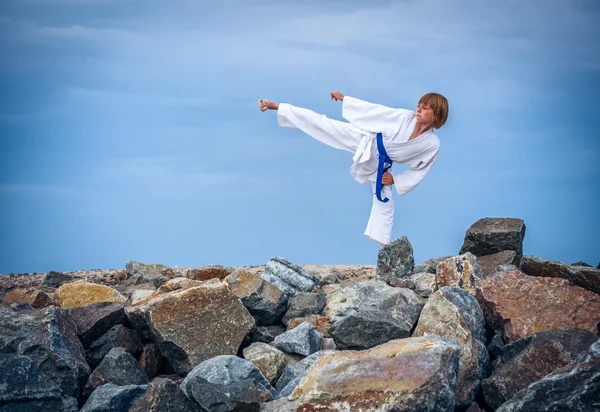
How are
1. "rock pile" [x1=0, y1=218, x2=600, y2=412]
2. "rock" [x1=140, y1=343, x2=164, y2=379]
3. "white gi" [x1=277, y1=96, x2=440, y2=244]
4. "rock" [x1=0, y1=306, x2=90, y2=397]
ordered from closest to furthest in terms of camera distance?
1. "rock pile" [x1=0, y1=218, x2=600, y2=412]
2. "rock" [x1=0, y1=306, x2=90, y2=397]
3. "rock" [x1=140, y1=343, x2=164, y2=379]
4. "white gi" [x1=277, y1=96, x2=440, y2=244]

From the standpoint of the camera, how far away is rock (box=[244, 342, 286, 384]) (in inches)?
295

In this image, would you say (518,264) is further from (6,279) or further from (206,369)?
(6,279)

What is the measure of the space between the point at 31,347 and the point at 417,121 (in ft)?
20.7

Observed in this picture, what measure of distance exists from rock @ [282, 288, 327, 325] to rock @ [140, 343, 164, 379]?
161 centimetres

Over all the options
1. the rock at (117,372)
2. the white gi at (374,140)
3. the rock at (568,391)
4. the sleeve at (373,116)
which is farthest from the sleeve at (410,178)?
the rock at (568,391)

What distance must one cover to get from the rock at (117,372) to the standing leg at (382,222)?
4788 millimetres

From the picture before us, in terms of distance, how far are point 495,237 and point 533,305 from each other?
283 centimetres

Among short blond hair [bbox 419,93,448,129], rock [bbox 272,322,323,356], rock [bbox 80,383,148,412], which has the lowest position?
rock [bbox 80,383,148,412]

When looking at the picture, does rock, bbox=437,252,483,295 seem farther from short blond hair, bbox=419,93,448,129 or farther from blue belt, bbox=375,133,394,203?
short blond hair, bbox=419,93,448,129

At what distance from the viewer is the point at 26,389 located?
6801 mm

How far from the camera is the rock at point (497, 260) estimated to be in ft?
34.3

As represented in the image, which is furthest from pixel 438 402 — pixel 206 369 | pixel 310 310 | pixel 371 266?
pixel 371 266

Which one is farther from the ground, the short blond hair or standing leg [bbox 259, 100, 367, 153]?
the short blond hair

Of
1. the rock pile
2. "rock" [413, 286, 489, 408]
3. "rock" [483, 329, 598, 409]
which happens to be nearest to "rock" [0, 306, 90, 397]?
the rock pile
